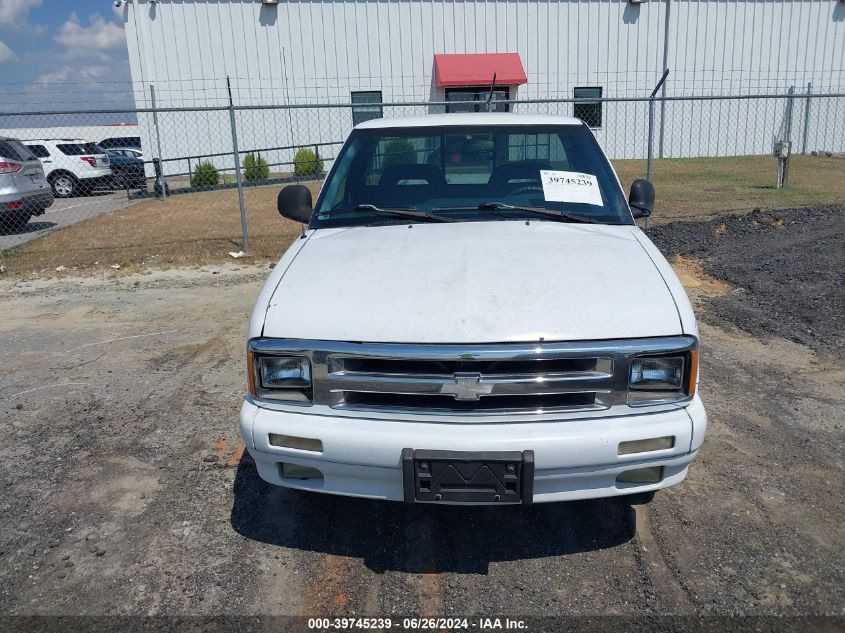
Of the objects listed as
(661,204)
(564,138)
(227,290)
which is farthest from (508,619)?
(661,204)

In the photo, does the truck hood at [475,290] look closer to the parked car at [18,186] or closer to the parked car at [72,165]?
the parked car at [18,186]

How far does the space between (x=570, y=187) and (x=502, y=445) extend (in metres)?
1.92

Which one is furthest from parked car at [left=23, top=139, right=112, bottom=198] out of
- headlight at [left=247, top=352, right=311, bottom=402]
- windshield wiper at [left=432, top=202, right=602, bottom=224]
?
headlight at [left=247, top=352, right=311, bottom=402]

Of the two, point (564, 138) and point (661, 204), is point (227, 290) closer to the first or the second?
point (564, 138)

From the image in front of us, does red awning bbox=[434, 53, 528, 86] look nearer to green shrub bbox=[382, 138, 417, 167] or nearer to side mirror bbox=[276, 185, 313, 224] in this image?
green shrub bbox=[382, 138, 417, 167]

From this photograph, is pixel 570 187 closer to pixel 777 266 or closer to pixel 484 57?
pixel 777 266

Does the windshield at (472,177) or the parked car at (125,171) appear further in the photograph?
the parked car at (125,171)

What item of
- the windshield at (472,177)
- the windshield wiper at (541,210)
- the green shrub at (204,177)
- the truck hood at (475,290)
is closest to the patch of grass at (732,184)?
the windshield at (472,177)

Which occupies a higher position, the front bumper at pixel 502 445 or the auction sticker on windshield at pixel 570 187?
the auction sticker on windshield at pixel 570 187

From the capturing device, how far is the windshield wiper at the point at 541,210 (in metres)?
3.83

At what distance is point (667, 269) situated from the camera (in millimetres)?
3213

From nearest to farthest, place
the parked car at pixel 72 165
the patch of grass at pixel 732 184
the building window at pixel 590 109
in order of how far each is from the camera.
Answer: the patch of grass at pixel 732 184 → the parked car at pixel 72 165 → the building window at pixel 590 109

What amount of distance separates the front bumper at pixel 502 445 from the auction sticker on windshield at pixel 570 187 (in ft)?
4.98

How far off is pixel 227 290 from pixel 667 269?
611 centimetres
